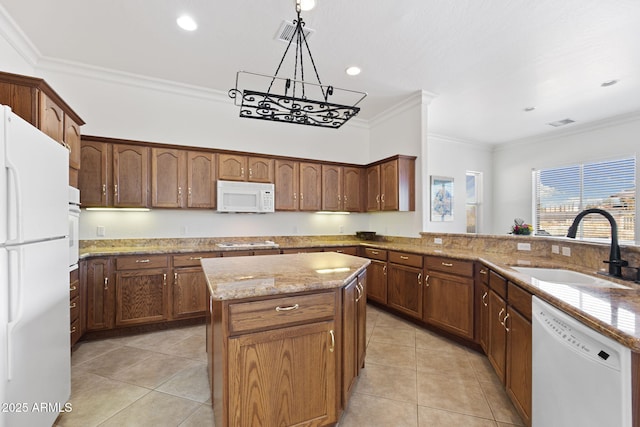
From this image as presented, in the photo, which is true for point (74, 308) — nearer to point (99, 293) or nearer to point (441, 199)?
point (99, 293)

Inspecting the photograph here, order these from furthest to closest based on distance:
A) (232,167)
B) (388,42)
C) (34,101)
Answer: (232,167) < (388,42) < (34,101)

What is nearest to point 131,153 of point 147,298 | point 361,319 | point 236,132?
point 236,132

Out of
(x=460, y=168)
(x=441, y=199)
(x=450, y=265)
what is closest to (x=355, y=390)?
(x=450, y=265)

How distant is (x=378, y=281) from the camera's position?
13.4 ft

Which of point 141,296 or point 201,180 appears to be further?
point 201,180

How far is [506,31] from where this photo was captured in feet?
9.02

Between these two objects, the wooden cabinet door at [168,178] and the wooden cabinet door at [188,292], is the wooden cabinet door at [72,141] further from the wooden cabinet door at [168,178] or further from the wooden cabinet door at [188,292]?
the wooden cabinet door at [188,292]

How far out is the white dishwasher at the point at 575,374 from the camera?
0.94m

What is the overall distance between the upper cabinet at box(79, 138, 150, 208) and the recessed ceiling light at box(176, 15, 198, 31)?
1516 mm

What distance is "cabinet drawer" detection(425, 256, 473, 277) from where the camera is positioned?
288cm

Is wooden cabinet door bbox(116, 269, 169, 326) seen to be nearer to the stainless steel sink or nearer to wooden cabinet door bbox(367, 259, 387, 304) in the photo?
wooden cabinet door bbox(367, 259, 387, 304)

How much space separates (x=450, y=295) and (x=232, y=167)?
3151 millimetres

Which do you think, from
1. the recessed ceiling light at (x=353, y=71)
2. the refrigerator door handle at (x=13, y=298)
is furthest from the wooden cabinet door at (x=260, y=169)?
the refrigerator door handle at (x=13, y=298)

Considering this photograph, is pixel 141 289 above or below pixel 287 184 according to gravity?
below
